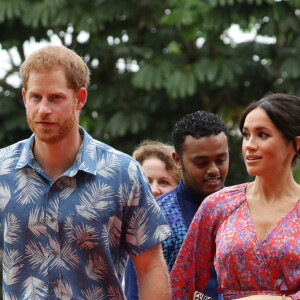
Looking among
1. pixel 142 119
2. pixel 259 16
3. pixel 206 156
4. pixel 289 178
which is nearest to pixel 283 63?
pixel 259 16

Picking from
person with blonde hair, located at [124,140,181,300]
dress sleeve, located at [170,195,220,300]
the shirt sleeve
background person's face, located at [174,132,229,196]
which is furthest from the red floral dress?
person with blonde hair, located at [124,140,181,300]

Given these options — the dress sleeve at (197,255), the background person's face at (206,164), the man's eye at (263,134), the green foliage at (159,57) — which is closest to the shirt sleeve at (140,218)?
the dress sleeve at (197,255)

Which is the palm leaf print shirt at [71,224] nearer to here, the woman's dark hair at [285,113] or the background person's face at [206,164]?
the woman's dark hair at [285,113]

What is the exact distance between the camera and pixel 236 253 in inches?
162

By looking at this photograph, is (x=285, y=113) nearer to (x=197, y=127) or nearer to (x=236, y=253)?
(x=236, y=253)

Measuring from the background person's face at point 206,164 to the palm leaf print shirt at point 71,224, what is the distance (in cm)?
85

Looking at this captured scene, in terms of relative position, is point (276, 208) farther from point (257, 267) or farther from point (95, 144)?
point (95, 144)

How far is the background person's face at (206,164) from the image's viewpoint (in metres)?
4.94

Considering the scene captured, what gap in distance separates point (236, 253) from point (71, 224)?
73 centimetres

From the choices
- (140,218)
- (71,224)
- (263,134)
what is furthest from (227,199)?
(71,224)

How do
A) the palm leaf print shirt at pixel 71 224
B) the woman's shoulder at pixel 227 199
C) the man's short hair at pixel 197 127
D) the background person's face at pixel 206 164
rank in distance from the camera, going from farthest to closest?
the man's short hair at pixel 197 127, the background person's face at pixel 206 164, the woman's shoulder at pixel 227 199, the palm leaf print shirt at pixel 71 224

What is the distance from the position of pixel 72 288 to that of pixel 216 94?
20.0ft

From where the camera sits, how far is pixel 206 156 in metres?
4.95

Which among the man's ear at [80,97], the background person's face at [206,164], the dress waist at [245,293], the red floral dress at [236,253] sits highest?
the man's ear at [80,97]
